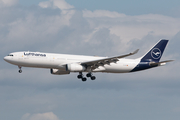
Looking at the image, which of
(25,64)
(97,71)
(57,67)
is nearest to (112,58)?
(97,71)

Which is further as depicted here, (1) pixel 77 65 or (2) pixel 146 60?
(2) pixel 146 60

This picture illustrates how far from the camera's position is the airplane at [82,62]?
71312 millimetres

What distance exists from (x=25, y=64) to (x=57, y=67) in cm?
607

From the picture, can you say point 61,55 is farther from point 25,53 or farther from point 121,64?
point 121,64

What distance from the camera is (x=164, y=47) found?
275ft

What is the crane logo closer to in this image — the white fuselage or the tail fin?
the tail fin

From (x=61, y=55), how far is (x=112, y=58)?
980 cm

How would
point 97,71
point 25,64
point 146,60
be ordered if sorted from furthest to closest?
point 146,60 → point 97,71 → point 25,64

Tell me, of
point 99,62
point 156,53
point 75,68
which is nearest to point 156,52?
point 156,53

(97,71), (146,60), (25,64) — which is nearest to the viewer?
(25,64)

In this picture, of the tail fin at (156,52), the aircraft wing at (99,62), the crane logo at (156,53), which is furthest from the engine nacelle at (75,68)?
the crane logo at (156,53)

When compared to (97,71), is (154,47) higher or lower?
higher

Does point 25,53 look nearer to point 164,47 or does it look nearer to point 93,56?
point 93,56

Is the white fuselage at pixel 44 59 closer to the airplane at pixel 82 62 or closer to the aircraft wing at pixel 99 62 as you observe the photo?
the airplane at pixel 82 62
